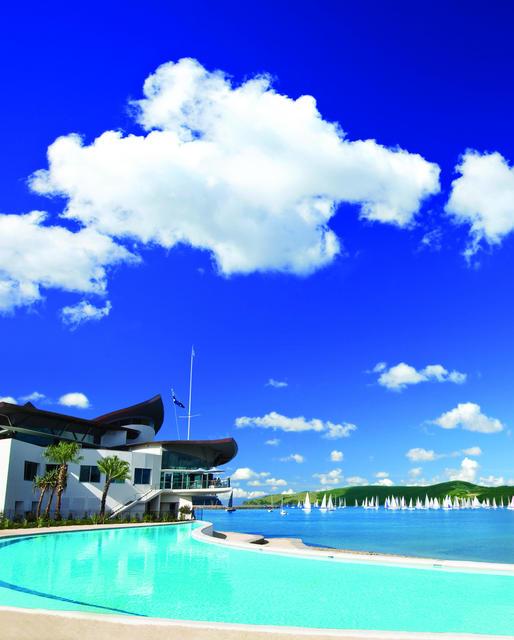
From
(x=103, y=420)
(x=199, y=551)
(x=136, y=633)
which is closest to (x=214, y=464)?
(x=103, y=420)

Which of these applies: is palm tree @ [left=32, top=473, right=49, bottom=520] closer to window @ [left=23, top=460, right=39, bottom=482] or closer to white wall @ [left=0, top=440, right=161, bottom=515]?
window @ [left=23, top=460, right=39, bottom=482]

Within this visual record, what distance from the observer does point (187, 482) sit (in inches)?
2299

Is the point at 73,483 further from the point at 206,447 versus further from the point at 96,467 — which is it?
the point at 206,447

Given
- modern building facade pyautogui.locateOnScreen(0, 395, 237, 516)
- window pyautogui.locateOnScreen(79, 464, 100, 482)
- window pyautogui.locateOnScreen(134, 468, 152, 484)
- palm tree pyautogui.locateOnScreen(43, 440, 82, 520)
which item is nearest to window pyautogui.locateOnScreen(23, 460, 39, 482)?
modern building facade pyautogui.locateOnScreen(0, 395, 237, 516)

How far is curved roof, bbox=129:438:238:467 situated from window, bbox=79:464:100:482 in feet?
27.0

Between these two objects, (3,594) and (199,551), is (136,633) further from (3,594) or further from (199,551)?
(199,551)

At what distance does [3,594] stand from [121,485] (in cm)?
4500

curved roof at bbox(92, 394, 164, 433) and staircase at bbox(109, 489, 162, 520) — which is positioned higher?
curved roof at bbox(92, 394, 164, 433)

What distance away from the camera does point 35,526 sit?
3638 centimetres

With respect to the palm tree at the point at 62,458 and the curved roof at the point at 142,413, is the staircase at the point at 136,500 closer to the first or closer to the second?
the palm tree at the point at 62,458

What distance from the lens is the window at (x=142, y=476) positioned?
5594 cm

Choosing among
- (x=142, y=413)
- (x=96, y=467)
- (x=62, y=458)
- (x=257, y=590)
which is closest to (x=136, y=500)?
(x=96, y=467)

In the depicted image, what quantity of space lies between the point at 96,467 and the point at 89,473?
887 mm

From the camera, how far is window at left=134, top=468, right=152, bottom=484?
55938 millimetres
